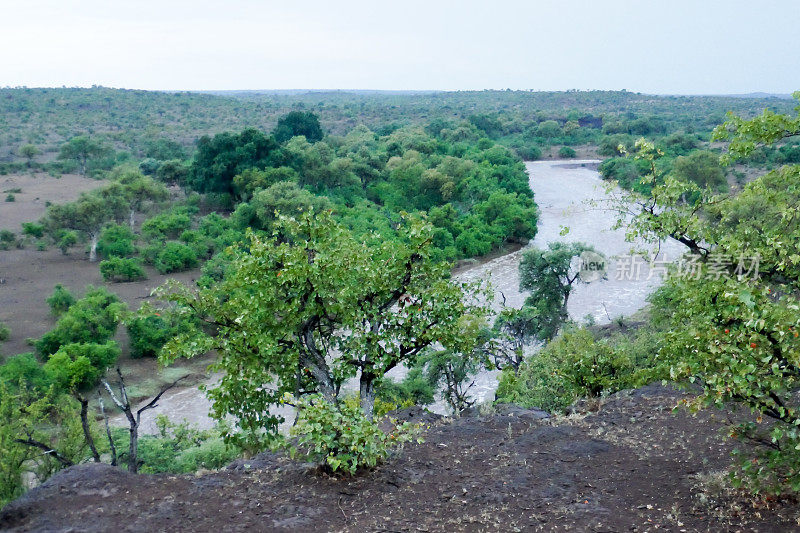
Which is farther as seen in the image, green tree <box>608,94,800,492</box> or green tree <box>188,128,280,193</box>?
green tree <box>188,128,280,193</box>

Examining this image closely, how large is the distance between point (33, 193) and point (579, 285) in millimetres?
39255

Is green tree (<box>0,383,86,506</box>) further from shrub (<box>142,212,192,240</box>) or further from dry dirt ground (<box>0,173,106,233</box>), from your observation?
dry dirt ground (<box>0,173,106,233</box>)

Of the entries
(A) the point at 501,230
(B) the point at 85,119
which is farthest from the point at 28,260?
(B) the point at 85,119

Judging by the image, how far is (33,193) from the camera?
45.3 metres

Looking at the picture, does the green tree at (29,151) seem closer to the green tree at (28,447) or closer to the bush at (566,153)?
the green tree at (28,447)

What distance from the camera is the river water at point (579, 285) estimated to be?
19375 millimetres

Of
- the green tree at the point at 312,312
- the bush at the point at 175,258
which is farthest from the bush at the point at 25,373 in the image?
the green tree at the point at 312,312

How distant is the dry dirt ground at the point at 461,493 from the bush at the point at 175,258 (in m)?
24.7

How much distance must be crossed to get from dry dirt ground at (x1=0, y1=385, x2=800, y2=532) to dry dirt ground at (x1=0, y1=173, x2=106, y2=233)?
114ft

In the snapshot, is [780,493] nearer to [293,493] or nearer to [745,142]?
[745,142]

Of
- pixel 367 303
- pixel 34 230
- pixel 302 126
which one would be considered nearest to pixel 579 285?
pixel 367 303

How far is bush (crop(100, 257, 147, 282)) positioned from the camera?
28.8 metres

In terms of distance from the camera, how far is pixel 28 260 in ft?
103

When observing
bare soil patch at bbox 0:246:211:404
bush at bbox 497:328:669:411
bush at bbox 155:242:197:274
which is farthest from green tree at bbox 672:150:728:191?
bush at bbox 497:328:669:411
